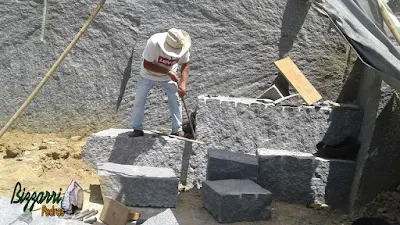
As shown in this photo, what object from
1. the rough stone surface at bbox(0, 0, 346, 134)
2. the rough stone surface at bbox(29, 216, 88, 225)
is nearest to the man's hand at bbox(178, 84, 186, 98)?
the rough stone surface at bbox(0, 0, 346, 134)

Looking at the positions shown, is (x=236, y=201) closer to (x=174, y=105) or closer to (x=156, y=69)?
(x=174, y=105)

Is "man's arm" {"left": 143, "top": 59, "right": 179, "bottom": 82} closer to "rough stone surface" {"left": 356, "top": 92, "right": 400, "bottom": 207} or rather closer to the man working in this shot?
the man working

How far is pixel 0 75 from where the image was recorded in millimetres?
7633

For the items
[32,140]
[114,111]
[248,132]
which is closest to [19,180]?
[32,140]

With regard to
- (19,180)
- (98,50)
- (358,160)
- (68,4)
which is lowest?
(19,180)

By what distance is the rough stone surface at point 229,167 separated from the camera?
21.0 ft

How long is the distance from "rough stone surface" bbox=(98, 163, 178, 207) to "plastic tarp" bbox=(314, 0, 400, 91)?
2.67m

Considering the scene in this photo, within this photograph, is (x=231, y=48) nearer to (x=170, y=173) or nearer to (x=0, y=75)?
(x=170, y=173)

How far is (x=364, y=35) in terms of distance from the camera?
14.2 ft

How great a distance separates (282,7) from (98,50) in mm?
2629

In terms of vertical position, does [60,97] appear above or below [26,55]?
below

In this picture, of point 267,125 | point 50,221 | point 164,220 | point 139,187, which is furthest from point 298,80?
point 50,221

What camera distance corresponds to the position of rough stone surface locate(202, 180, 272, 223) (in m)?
5.86

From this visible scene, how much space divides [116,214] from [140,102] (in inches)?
69.4
